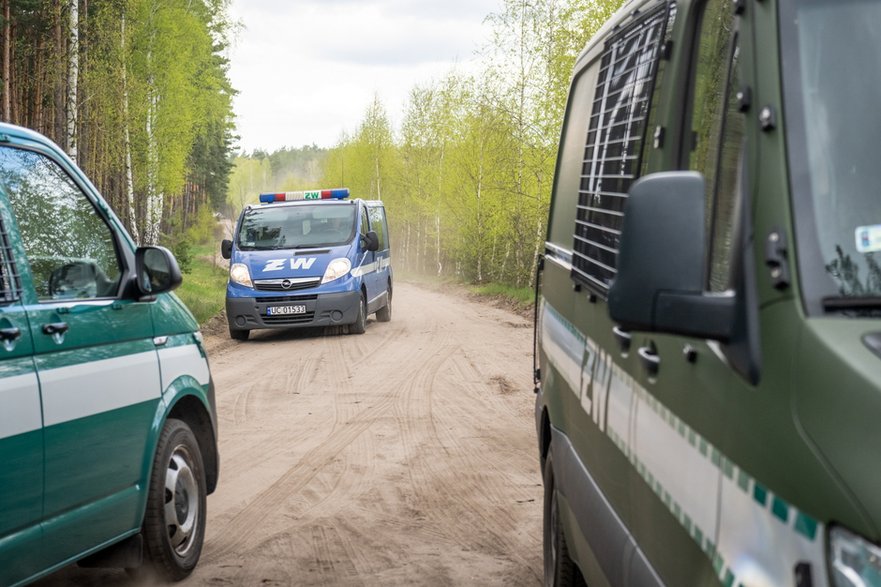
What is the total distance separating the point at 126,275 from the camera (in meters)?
4.75

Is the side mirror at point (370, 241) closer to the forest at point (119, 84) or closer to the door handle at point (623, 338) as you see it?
the forest at point (119, 84)

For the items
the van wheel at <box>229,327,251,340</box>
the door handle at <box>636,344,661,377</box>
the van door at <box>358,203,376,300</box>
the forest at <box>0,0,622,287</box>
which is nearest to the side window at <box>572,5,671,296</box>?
the door handle at <box>636,344,661,377</box>

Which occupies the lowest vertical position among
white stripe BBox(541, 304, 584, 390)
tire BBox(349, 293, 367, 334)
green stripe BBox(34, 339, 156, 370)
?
tire BBox(349, 293, 367, 334)

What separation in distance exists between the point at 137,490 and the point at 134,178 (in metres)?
32.2

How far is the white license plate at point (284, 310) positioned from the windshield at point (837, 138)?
15.2m

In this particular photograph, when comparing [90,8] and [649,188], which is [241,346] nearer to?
[649,188]

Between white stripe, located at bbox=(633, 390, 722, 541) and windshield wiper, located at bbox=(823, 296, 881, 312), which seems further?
white stripe, located at bbox=(633, 390, 722, 541)

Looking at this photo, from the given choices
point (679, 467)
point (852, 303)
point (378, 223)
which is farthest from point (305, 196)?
point (852, 303)

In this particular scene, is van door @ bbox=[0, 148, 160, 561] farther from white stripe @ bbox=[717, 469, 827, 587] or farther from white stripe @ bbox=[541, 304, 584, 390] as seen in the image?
white stripe @ bbox=[717, 469, 827, 587]

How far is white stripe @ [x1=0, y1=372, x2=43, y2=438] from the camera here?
357 cm

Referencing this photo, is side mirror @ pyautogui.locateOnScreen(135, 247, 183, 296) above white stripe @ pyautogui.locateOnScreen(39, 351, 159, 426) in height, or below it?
above

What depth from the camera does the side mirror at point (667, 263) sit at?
2.00 meters

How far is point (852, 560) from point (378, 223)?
794 inches

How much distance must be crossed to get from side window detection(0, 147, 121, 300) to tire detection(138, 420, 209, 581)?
2.62ft
